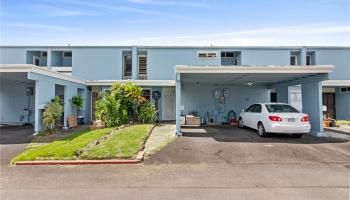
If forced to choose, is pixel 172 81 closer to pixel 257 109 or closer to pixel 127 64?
pixel 127 64

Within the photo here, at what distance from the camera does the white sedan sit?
30.3 ft

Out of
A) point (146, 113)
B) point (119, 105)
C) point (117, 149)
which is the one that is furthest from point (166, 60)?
point (117, 149)

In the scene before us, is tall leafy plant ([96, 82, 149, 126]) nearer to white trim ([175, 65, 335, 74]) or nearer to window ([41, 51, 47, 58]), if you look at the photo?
white trim ([175, 65, 335, 74])

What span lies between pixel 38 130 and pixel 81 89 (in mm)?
5067

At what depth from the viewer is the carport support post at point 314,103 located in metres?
10.6

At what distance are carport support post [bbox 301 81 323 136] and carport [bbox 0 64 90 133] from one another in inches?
516

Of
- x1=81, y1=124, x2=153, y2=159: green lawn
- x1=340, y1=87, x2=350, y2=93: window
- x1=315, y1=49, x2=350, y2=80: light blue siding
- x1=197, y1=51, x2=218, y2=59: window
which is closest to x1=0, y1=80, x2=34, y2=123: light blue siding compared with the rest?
x1=81, y1=124, x2=153, y2=159: green lawn

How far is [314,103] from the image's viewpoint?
10922mm

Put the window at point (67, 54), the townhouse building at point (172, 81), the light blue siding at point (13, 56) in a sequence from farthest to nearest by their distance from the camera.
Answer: the window at point (67, 54), the light blue siding at point (13, 56), the townhouse building at point (172, 81)

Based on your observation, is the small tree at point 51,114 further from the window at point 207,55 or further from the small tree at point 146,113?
the window at point 207,55

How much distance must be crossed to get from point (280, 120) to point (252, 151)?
2.67 m

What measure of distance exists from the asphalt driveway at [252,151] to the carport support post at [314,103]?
139cm

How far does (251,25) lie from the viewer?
34.6ft

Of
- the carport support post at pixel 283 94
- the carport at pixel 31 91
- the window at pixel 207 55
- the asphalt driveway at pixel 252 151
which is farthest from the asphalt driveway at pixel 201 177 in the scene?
the window at pixel 207 55
